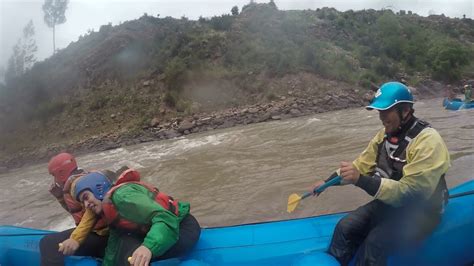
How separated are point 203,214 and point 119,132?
13.2 m

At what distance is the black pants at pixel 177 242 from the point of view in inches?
92.2

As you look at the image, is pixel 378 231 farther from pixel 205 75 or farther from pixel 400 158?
pixel 205 75

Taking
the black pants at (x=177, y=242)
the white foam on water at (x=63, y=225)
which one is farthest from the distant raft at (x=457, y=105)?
the black pants at (x=177, y=242)

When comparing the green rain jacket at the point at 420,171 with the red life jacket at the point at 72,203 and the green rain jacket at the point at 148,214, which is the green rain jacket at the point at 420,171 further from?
the red life jacket at the point at 72,203

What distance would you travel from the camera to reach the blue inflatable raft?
2406 millimetres

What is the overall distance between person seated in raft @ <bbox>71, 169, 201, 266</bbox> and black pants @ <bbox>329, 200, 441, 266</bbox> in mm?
858

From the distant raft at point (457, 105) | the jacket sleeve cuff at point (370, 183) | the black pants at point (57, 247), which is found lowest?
the distant raft at point (457, 105)

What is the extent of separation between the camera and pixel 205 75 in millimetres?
21266

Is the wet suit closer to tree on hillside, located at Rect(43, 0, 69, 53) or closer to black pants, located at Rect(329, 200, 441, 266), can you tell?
black pants, located at Rect(329, 200, 441, 266)

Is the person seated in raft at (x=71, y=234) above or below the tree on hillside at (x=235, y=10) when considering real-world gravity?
below

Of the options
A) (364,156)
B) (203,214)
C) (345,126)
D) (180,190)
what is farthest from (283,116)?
(364,156)

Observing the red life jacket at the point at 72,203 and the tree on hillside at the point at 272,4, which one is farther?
the tree on hillside at the point at 272,4

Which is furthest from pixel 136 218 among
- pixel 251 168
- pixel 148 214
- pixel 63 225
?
pixel 251 168

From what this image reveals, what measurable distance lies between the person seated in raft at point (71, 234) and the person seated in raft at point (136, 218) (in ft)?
0.44
